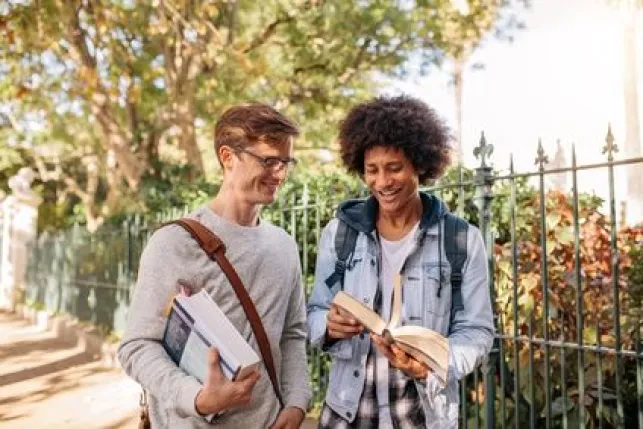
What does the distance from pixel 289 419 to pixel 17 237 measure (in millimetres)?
18300

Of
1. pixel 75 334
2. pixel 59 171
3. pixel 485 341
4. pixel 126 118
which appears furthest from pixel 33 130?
pixel 485 341

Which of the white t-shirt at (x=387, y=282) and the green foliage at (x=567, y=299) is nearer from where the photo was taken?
the white t-shirt at (x=387, y=282)

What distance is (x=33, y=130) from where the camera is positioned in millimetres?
21578

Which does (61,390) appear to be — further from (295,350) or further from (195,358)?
(195,358)

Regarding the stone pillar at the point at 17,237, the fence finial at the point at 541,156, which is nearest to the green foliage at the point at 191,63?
the stone pillar at the point at 17,237

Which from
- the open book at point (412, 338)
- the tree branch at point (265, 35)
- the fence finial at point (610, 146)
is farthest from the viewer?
the tree branch at point (265, 35)

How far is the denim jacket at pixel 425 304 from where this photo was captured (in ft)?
7.25

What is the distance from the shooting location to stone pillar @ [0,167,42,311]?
60.5 ft

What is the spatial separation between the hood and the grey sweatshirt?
224 mm

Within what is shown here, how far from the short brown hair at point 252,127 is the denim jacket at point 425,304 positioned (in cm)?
41

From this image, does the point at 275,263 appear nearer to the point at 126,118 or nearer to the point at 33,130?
the point at 126,118

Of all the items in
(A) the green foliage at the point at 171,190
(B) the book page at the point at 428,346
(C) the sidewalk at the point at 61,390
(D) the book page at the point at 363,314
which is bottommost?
(C) the sidewalk at the point at 61,390

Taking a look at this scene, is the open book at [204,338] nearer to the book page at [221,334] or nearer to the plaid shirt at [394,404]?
the book page at [221,334]

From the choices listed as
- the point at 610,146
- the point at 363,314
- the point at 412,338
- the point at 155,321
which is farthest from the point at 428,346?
the point at 610,146
